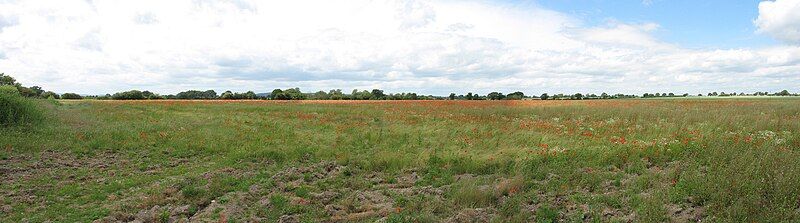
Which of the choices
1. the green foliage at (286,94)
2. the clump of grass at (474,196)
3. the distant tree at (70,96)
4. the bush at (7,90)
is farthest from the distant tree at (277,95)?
the clump of grass at (474,196)

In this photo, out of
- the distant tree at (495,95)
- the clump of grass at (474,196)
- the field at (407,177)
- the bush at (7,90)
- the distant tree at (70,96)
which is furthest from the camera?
the distant tree at (70,96)

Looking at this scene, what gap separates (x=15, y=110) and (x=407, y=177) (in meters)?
21.4

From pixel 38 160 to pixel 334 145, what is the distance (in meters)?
9.72

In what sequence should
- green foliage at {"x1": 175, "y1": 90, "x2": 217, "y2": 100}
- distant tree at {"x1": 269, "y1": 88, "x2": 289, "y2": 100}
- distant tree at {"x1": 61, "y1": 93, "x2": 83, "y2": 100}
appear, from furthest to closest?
1. green foliage at {"x1": 175, "y1": 90, "x2": 217, "y2": 100}
2. distant tree at {"x1": 61, "y1": 93, "x2": 83, "y2": 100}
3. distant tree at {"x1": 269, "y1": 88, "x2": 289, "y2": 100}

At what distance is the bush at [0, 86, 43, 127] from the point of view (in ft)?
65.6

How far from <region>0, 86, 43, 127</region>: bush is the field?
8.49 ft

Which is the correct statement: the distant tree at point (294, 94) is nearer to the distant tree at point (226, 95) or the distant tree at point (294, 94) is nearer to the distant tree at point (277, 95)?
the distant tree at point (277, 95)

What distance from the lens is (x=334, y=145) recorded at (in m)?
17.4

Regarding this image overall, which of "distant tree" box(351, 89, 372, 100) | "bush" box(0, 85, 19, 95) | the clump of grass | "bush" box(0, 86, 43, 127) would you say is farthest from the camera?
"distant tree" box(351, 89, 372, 100)

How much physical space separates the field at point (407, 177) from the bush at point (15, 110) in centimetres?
259

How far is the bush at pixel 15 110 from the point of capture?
65.6 feet

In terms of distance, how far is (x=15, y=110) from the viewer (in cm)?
2100

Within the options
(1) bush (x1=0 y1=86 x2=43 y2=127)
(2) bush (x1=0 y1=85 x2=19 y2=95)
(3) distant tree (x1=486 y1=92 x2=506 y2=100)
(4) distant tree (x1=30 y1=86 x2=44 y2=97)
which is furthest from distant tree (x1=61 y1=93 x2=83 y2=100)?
(3) distant tree (x1=486 y1=92 x2=506 y2=100)

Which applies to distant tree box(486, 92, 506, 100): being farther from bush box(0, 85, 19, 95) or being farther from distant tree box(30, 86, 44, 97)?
distant tree box(30, 86, 44, 97)
